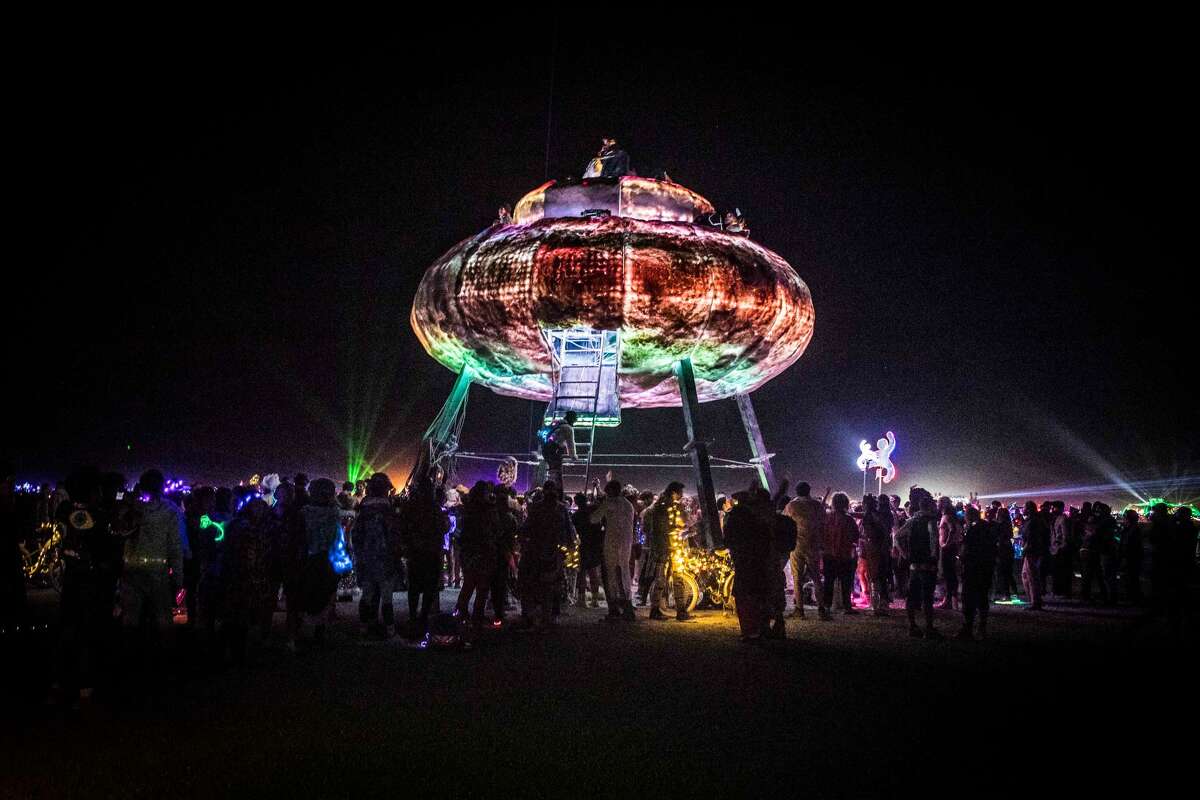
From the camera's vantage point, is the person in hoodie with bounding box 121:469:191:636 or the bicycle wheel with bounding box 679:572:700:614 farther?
the bicycle wheel with bounding box 679:572:700:614

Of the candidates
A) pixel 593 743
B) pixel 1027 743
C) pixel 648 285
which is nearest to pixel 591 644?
pixel 593 743

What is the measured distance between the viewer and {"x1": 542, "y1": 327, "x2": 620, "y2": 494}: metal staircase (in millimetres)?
16547

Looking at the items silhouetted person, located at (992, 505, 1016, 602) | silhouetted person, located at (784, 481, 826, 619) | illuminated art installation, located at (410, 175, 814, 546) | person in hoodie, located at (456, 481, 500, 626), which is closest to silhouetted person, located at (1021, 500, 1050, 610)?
silhouetted person, located at (992, 505, 1016, 602)

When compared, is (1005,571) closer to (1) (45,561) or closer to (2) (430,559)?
(2) (430,559)

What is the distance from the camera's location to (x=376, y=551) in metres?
10.1

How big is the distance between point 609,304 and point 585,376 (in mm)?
2281

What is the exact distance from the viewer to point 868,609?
14.0m

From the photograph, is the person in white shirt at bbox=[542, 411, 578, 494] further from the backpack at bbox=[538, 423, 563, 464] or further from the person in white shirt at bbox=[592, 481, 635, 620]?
the person in white shirt at bbox=[592, 481, 635, 620]

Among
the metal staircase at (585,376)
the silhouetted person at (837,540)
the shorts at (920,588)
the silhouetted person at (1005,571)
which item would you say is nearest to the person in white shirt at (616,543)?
the silhouetted person at (837,540)

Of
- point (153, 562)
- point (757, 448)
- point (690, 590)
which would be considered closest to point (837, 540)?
point (690, 590)

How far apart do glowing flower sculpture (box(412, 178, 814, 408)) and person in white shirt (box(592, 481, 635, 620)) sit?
13.1 feet

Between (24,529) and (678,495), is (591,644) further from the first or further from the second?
(24,529)

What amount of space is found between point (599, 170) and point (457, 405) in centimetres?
570

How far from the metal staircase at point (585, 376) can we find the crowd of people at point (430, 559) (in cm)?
301
